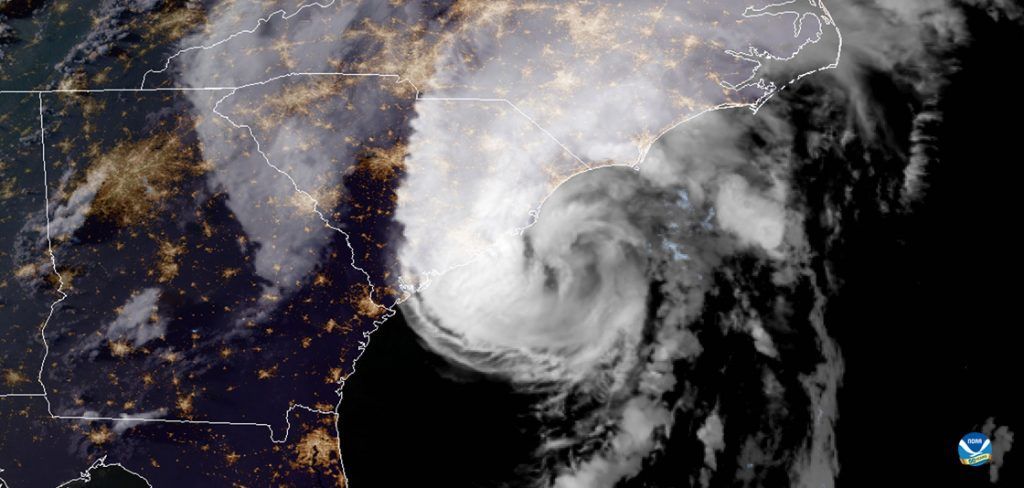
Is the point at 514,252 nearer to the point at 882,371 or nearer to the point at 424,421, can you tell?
→ the point at 424,421

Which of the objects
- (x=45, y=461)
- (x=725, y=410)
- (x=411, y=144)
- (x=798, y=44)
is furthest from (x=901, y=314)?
(x=45, y=461)

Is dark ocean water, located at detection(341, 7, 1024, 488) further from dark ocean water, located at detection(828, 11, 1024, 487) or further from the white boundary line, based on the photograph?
the white boundary line

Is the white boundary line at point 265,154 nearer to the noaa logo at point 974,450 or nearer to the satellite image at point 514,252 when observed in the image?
the satellite image at point 514,252

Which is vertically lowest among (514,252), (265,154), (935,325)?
(935,325)

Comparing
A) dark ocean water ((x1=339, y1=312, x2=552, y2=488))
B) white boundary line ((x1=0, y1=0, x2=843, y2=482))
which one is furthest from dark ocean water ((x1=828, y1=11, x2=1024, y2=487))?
dark ocean water ((x1=339, y1=312, x2=552, y2=488))

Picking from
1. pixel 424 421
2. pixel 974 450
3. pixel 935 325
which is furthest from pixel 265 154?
pixel 974 450

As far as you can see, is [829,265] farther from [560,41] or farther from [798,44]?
[560,41]
